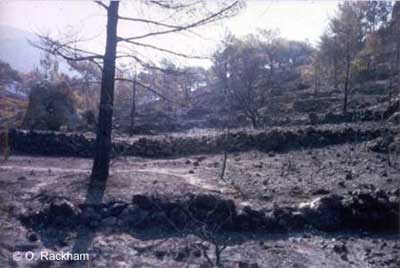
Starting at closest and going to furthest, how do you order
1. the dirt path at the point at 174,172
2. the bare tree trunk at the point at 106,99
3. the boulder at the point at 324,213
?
the boulder at the point at 324,213
the bare tree trunk at the point at 106,99
the dirt path at the point at 174,172

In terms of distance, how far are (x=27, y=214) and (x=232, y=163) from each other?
611cm

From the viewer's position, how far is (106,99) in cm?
774

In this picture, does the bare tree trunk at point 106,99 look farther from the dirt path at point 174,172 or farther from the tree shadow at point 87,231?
the dirt path at point 174,172

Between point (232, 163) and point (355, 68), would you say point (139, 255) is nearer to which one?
point (232, 163)

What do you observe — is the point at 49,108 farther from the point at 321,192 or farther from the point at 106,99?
the point at 321,192

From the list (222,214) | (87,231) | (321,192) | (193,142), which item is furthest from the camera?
(193,142)

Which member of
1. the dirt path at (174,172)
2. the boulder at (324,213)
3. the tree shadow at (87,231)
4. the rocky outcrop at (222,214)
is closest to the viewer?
the tree shadow at (87,231)

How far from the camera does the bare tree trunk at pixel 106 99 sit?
748 cm

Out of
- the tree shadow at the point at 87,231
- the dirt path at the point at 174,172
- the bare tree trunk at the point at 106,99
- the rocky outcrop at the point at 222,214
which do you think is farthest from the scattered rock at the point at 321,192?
the bare tree trunk at the point at 106,99

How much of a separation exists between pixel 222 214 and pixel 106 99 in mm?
3180

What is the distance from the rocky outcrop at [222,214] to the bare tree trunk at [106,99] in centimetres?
157

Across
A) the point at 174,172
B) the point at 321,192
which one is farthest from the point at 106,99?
the point at 321,192

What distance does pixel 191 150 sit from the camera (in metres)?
13.3

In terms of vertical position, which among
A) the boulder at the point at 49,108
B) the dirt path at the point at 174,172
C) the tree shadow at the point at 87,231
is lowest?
the tree shadow at the point at 87,231
